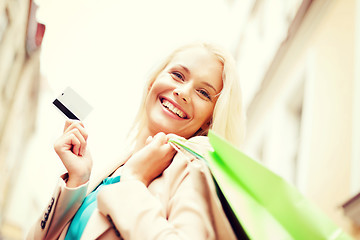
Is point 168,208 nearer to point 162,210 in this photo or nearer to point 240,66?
point 162,210

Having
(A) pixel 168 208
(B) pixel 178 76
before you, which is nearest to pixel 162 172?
(A) pixel 168 208

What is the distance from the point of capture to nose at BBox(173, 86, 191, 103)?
135 cm

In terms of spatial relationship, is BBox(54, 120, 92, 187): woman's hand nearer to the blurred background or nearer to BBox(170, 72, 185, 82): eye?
the blurred background

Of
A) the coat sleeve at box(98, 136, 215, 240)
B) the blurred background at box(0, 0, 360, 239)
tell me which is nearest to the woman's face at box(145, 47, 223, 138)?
the blurred background at box(0, 0, 360, 239)

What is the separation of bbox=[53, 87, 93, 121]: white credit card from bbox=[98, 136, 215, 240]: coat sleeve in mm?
353

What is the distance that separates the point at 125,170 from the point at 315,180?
294 centimetres

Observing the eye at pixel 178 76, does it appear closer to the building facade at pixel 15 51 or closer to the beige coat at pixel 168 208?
the beige coat at pixel 168 208

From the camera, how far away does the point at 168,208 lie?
100cm

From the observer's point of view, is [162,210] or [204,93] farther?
[204,93]

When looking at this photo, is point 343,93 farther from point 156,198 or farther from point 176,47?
point 156,198

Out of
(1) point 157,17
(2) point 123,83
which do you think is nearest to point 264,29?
(1) point 157,17

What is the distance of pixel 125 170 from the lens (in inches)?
43.9

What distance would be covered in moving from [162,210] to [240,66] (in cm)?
738

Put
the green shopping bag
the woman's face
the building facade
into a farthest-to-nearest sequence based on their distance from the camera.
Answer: the building facade < the woman's face < the green shopping bag
